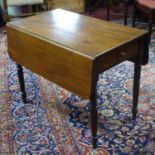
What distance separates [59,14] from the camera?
6.61 ft

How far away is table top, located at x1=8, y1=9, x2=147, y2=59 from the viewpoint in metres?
1.50

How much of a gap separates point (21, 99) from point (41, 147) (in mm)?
608

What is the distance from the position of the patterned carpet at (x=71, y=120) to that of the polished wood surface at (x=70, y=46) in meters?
0.43

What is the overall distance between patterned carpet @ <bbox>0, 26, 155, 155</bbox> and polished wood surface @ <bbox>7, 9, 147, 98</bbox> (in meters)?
0.43

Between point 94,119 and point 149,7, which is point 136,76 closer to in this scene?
point 94,119

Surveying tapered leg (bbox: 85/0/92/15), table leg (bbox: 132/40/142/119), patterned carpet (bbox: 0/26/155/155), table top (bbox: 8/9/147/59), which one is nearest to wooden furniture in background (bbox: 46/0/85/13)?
tapered leg (bbox: 85/0/92/15)

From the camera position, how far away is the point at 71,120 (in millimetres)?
2018

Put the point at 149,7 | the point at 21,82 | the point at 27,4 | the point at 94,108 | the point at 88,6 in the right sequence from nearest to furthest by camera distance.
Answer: the point at 94,108 < the point at 21,82 < the point at 149,7 < the point at 27,4 < the point at 88,6

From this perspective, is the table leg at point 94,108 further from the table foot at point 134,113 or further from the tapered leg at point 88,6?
the tapered leg at point 88,6

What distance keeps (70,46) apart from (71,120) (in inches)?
27.8

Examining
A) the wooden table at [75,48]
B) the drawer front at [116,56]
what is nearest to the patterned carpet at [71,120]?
the wooden table at [75,48]

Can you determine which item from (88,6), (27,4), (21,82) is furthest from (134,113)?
(88,6)

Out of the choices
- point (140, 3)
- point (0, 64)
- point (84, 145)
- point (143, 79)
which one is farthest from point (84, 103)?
point (140, 3)

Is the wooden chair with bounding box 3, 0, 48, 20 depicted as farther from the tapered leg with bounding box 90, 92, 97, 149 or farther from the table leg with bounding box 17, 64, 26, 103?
the tapered leg with bounding box 90, 92, 97, 149
